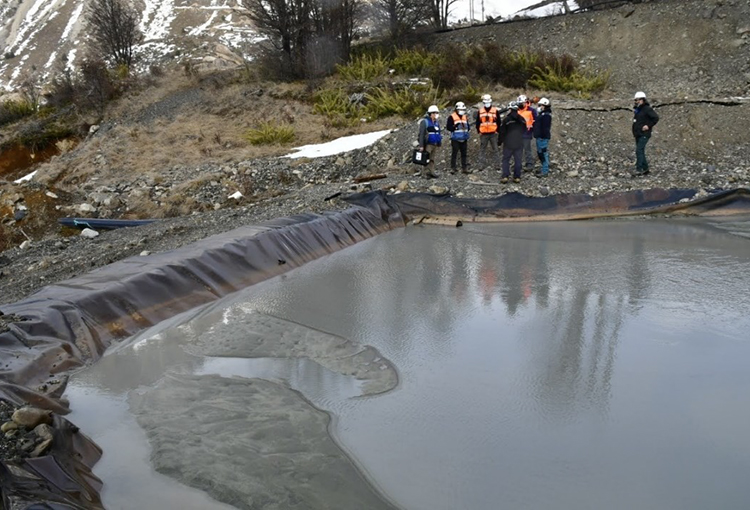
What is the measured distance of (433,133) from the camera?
11016 millimetres

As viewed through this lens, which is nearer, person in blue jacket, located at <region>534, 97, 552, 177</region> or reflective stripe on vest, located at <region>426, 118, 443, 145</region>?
person in blue jacket, located at <region>534, 97, 552, 177</region>

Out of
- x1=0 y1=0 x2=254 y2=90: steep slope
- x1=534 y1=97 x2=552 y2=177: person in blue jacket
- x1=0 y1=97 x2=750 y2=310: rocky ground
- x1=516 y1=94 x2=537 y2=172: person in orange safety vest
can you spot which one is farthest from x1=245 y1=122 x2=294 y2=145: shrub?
x1=0 y1=0 x2=254 y2=90: steep slope

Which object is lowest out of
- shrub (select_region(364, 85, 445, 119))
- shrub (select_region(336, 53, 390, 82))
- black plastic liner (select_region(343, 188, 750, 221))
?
black plastic liner (select_region(343, 188, 750, 221))

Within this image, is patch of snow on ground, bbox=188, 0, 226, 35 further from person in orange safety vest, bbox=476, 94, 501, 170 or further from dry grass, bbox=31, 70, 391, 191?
person in orange safety vest, bbox=476, 94, 501, 170

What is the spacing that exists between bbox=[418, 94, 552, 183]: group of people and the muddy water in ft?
10.5

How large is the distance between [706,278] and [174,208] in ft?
27.0

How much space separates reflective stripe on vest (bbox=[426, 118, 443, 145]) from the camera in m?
11.0

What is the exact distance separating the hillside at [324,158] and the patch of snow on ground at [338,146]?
0.46m

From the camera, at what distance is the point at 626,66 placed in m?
17.0

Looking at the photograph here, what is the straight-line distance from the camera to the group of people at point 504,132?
10.6 metres

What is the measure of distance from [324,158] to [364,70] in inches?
260

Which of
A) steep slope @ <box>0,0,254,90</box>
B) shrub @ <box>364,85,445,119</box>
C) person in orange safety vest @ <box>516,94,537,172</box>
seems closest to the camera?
person in orange safety vest @ <box>516,94,537,172</box>

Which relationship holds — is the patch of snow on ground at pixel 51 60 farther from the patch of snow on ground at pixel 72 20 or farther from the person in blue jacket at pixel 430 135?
the person in blue jacket at pixel 430 135

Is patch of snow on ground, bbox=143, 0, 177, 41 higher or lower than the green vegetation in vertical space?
higher
